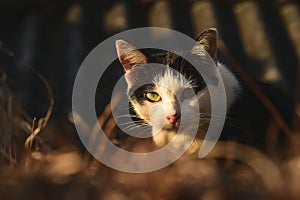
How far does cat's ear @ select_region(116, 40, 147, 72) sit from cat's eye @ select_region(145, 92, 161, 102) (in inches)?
4.3

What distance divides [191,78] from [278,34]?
40.3 inches

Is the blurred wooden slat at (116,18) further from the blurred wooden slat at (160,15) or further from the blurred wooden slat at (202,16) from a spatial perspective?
the blurred wooden slat at (202,16)

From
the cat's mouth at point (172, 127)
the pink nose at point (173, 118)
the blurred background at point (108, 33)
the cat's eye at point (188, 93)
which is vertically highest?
the cat's eye at point (188, 93)

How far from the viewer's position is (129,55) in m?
2.13

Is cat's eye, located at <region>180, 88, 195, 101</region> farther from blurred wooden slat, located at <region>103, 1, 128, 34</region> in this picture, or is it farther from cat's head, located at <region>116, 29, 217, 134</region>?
blurred wooden slat, located at <region>103, 1, 128, 34</region>

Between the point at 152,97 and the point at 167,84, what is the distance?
0.25ft

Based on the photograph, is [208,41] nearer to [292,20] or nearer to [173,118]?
[173,118]

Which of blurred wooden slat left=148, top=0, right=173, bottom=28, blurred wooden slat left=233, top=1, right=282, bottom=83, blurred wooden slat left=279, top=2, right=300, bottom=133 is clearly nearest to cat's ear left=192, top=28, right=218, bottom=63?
blurred wooden slat left=233, top=1, right=282, bottom=83

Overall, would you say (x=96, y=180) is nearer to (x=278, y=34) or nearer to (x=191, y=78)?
(x=191, y=78)

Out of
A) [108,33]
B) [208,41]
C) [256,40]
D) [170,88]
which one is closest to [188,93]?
[170,88]

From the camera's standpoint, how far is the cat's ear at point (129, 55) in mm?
2104

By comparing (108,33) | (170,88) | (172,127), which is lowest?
(108,33)

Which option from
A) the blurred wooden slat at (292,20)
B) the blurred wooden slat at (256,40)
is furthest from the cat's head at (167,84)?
the blurred wooden slat at (292,20)

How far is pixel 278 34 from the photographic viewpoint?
298 centimetres
